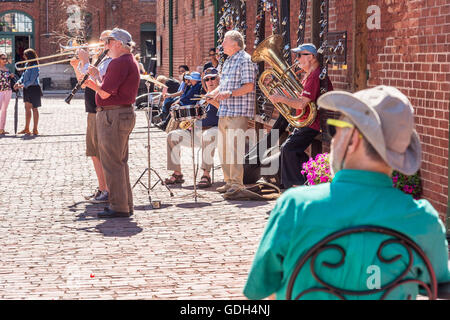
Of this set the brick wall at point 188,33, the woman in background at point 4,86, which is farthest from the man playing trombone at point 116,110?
the brick wall at point 188,33

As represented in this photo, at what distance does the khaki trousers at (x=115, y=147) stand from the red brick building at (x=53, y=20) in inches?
1588

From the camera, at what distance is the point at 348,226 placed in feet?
8.06

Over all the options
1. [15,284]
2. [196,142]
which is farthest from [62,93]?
[15,284]

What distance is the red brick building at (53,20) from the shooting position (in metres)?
48.5

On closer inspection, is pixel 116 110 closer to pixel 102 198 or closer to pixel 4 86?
pixel 102 198

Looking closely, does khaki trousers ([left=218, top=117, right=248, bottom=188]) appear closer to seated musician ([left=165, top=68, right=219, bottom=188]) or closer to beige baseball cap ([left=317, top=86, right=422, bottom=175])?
seated musician ([left=165, top=68, right=219, bottom=188])

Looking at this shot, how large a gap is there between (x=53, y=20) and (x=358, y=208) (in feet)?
158

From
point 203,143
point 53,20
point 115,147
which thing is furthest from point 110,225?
point 53,20

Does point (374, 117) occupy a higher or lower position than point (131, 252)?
higher

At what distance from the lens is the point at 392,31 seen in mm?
8500

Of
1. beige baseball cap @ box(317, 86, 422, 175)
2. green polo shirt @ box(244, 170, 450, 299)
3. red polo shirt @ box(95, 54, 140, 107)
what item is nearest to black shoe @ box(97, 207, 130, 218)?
red polo shirt @ box(95, 54, 140, 107)

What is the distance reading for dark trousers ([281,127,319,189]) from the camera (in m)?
9.14
